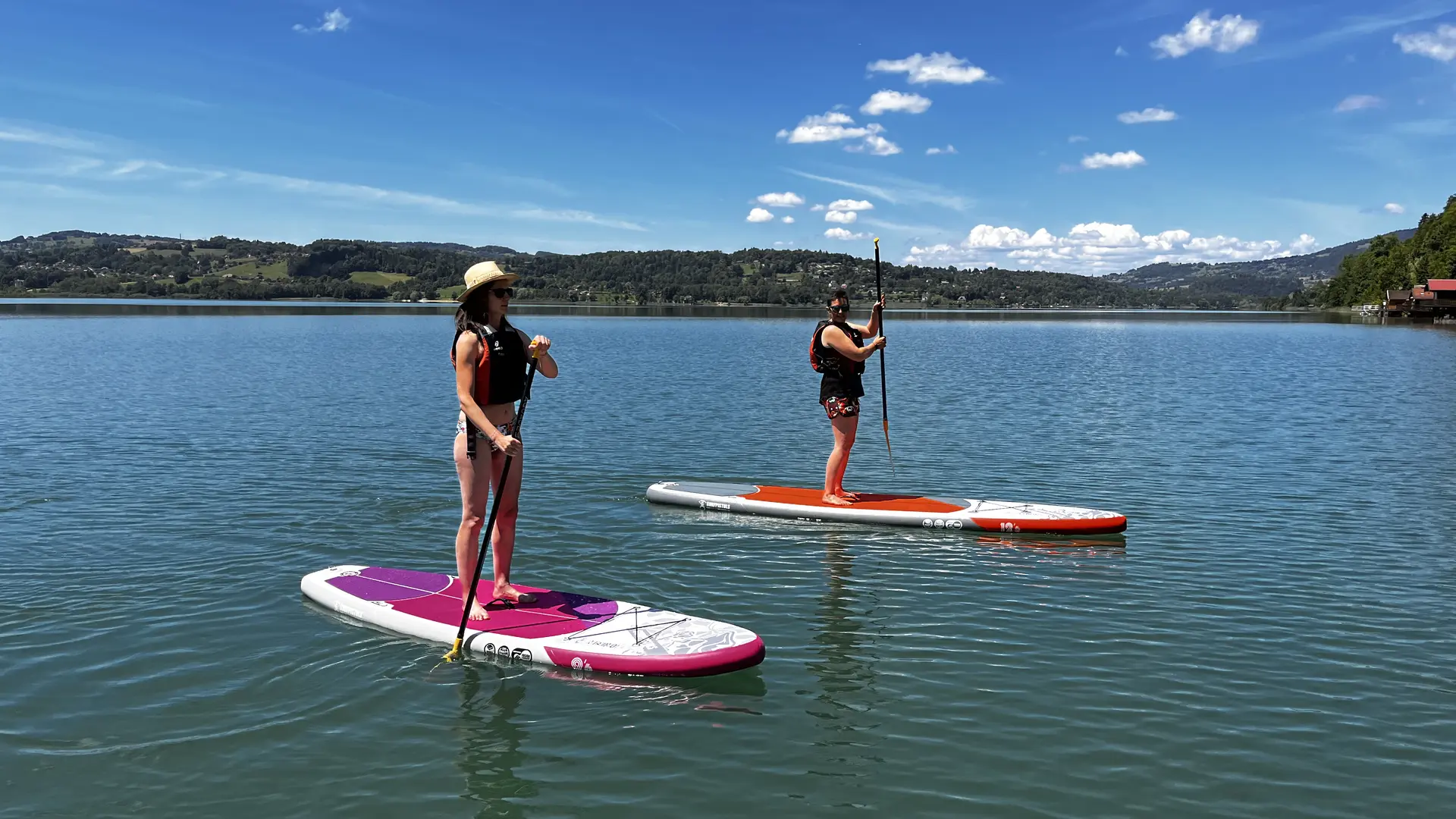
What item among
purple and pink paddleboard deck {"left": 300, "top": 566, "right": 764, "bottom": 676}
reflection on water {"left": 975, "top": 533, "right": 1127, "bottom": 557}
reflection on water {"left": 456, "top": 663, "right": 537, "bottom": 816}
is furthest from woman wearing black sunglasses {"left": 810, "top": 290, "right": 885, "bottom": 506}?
reflection on water {"left": 456, "top": 663, "right": 537, "bottom": 816}

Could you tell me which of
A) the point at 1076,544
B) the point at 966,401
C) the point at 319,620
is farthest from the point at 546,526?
the point at 966,401

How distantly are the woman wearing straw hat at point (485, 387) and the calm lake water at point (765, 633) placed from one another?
1352 millimetres

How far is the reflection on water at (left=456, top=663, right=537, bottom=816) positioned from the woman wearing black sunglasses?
624cm

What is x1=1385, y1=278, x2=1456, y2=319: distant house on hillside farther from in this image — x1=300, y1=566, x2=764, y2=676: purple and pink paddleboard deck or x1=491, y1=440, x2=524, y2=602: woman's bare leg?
x1=491, y1=440, x2=524, y2=602: woman's bare leg

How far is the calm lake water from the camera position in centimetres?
609

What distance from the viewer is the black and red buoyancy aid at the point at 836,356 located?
41.7 ft

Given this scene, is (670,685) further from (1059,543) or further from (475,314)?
(1059,543)

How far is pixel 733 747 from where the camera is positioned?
21.5 feet

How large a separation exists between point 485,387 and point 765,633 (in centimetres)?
→ 332

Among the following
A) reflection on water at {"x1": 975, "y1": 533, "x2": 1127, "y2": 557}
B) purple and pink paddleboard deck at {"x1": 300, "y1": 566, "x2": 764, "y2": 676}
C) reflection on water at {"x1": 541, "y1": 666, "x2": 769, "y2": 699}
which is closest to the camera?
reflection on water at {"x1": 541, "y1": 666, "x2": 769, "y2": 699}

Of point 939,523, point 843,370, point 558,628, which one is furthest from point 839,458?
point 558,628

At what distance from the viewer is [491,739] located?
664 cm

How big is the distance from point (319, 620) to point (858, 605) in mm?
5103

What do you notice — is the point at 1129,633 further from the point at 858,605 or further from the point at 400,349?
the point at 400,349
